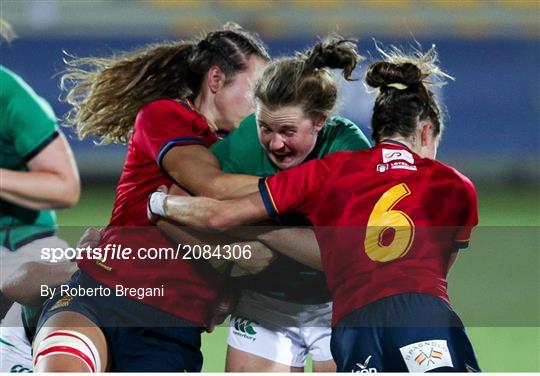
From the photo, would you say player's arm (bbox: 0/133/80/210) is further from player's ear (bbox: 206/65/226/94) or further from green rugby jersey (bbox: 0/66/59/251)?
player's ear (bbox: 206/65/226/94)

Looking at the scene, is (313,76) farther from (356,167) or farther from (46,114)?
(46,114)

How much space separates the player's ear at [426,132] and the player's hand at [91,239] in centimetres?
121

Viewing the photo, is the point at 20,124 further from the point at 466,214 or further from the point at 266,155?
the point at 466,214

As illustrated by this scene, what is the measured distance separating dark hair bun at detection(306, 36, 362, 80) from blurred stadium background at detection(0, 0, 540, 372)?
11.9 feet

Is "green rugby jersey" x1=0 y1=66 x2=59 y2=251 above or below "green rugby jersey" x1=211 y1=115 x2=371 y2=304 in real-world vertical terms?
above

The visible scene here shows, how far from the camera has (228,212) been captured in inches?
121

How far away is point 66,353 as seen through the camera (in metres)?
2.88

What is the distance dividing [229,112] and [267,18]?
17.9 ft

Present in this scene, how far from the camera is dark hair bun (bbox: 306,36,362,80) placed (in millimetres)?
3162

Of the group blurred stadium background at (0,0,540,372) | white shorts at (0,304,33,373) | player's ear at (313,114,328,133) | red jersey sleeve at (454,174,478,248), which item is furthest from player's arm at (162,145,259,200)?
blurred stadium background at (0,0,540,372)

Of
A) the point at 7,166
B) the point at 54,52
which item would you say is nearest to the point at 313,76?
the point at 7,166

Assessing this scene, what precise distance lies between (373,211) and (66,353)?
1076 millimetres

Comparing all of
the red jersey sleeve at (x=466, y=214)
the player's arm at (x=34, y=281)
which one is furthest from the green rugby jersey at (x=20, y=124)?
the red jersey sleeve at (x=466, y=214)

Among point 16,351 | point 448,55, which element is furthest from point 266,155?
point 448,55
